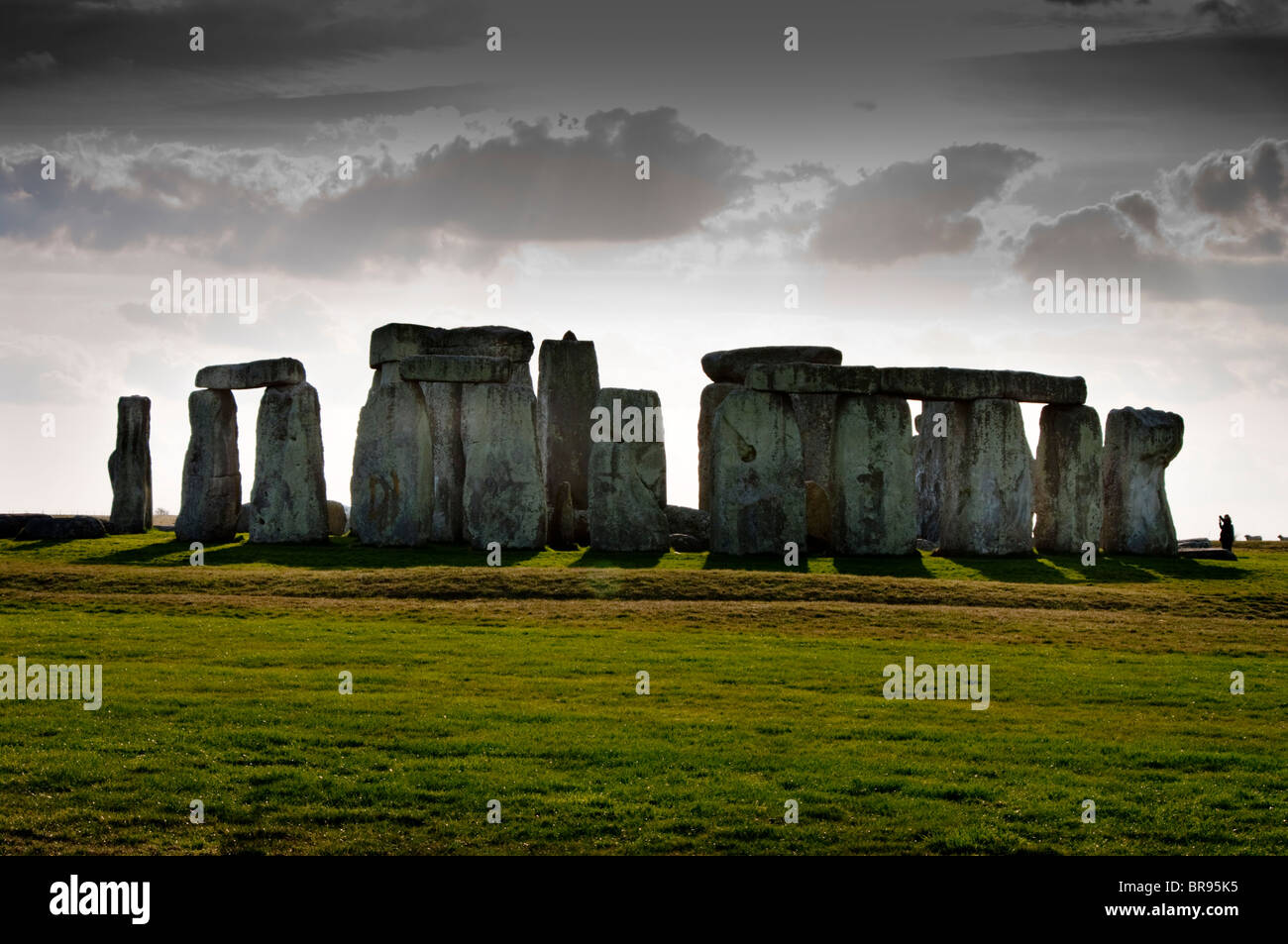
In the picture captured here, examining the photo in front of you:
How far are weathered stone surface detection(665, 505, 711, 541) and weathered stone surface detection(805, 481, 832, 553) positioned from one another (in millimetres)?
2247

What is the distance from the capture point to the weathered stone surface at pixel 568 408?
31.0m

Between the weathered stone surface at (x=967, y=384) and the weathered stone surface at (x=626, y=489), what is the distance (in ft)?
15.2

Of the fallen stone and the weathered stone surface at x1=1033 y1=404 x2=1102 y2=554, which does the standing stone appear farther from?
the fallen stone

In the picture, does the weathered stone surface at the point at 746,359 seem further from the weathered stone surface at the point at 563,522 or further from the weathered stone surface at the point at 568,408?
the weathered stone surface at the point at 563,522

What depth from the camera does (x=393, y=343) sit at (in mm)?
28047

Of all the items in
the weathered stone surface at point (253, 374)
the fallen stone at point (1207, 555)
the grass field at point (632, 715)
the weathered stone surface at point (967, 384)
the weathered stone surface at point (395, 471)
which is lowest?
the grass field at point (632, 715)

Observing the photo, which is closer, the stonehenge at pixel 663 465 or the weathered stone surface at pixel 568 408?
the stonehenge at pixel 663 465

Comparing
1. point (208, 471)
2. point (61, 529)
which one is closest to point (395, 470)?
point (208, 471)

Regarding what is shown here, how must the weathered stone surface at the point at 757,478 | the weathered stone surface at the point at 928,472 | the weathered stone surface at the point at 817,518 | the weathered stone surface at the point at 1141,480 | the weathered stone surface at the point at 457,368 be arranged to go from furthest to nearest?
the weathered stone surface at the point at 928,472, the weathered stone surface at the point at 1141,480, the weathered stone surface at the point at 817,518, the weathered stone surface at the point at 457,368, the weathered stone surface at the point at 757,478

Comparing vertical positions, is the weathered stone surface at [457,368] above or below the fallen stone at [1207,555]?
above

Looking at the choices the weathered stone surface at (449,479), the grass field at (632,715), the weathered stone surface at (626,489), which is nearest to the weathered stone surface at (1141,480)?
the grass field at (632,715)

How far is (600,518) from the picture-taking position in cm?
2583
